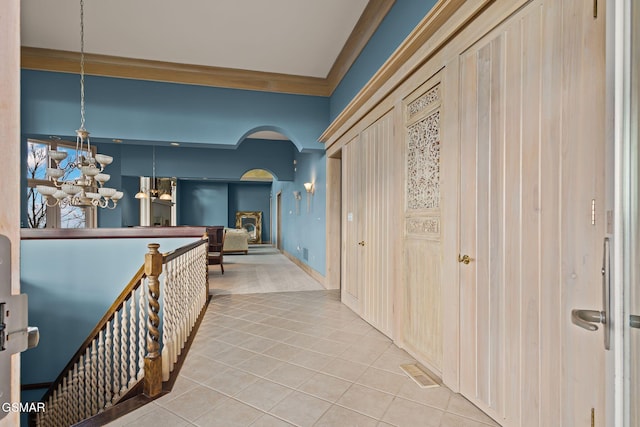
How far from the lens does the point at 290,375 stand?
91.9 inches

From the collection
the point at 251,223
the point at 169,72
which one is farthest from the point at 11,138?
the point at 251,223

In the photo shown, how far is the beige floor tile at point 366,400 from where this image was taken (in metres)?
1.92

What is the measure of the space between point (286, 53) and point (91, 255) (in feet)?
12.4

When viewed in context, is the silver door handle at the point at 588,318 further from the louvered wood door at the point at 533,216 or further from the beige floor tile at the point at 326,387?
the beige floor tile at the point at 326,387

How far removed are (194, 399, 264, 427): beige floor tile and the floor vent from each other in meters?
1.10

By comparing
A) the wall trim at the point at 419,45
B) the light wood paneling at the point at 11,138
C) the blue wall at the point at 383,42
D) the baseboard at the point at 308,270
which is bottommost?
the baseboard at the point at 308,270

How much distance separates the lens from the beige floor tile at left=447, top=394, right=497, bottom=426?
1814mm

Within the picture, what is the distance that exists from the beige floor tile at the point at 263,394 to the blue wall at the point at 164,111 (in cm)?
389

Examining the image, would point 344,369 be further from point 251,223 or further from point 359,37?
point 251,223

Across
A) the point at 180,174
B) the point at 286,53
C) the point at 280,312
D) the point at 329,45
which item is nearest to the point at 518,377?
the point at 280,312

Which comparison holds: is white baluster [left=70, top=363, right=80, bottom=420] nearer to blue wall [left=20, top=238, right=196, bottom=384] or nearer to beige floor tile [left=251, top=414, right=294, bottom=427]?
blue wall [left=20, top=238, right=196, bottom=384]

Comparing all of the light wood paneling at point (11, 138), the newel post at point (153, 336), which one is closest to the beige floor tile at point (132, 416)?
the newel post at point (153, 336)

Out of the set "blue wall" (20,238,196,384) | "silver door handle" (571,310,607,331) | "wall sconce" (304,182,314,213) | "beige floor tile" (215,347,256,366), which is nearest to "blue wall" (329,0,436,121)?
Result: "wall sconce" (304,182,314,213)

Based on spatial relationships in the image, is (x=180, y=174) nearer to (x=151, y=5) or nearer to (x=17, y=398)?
(x=151, y=5)
